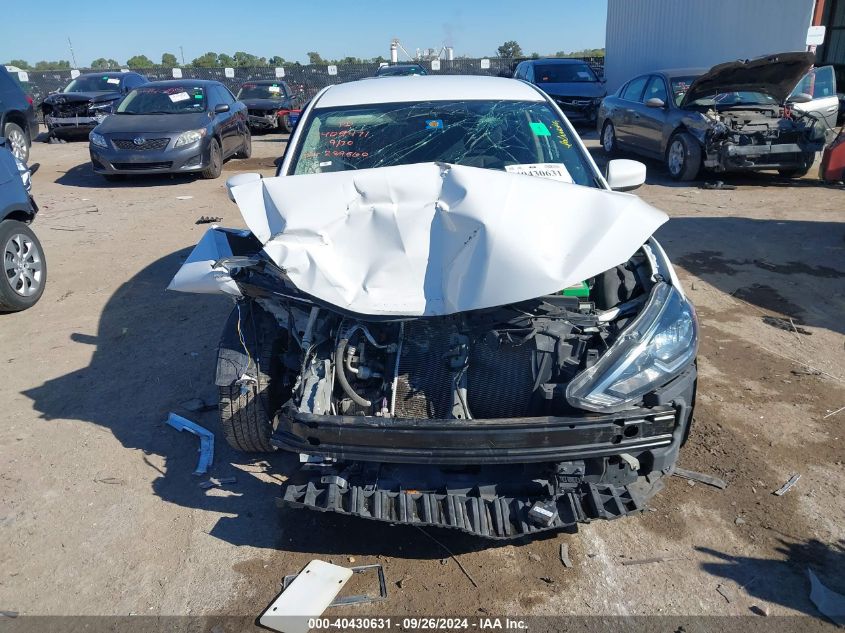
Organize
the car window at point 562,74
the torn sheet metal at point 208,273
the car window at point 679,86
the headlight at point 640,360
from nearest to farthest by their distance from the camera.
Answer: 1. the headlight at point 640,360
2. the torn sheet metal at point 208,273
3. the car window at point 679,86
4. the car window at point 562,74

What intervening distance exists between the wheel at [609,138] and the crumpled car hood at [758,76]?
2576 millimetres

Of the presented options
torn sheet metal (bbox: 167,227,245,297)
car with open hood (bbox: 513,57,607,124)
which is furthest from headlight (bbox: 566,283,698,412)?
car with open hood (bbox: 513,57,607,124)

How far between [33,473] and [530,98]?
3.88m

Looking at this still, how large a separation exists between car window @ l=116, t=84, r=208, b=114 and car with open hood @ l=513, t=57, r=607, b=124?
7.82 meters

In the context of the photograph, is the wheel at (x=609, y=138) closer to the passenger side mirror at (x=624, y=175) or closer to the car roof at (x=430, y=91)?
the car roof at (x=430, y=91)

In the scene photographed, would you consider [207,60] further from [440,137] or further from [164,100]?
[440,137]

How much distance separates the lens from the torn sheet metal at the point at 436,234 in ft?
9.25

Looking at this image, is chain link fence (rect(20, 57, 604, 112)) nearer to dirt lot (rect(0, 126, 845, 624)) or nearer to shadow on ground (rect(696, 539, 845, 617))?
dirt lot (rect(0, 126, 845, 624))

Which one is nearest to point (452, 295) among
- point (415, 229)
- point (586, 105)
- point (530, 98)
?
point (415, 229)

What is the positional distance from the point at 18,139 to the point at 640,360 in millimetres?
13353

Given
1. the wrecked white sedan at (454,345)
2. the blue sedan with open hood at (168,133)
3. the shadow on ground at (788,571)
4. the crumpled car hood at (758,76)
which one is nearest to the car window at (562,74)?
the crumpled car hood at (758,76)

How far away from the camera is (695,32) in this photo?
674 inches

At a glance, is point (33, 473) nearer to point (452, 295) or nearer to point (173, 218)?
point (452, 295)

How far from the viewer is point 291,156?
4137 mm
